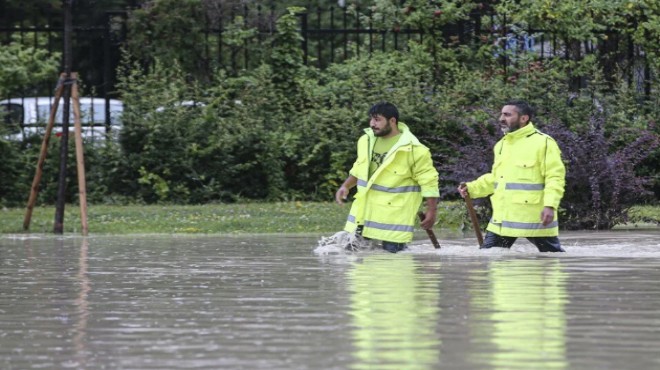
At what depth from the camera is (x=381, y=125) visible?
15.0 m

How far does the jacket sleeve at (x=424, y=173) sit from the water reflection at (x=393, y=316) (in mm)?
1102

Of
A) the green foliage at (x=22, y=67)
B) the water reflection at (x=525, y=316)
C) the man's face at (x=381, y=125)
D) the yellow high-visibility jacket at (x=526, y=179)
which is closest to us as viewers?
the water reflection at (x=525, y=316)

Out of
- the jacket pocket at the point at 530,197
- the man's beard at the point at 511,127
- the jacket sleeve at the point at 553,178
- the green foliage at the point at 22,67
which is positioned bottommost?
the jacket pocket at the point at 530,197

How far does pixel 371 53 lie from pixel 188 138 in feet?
12.3

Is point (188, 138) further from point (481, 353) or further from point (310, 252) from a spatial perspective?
point (481, 353)

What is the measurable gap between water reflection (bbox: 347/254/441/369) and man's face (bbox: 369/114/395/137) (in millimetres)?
1464

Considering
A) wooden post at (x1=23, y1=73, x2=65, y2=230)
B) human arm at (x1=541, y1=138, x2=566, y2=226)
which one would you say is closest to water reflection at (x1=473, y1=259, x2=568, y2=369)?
human arm at (x1=541, y1=138, x2=566, y2=226)

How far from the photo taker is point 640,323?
9258 mm

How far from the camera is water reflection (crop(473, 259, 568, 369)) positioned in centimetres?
784

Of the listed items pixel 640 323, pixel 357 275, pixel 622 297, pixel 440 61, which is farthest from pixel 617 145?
pixel 640 323

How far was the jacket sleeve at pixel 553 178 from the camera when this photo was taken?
14508 millimetres

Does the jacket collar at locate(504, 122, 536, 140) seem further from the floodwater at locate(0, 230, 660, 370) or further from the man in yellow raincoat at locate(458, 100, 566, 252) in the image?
the floodwater at locate(0, 230, 660, 370)

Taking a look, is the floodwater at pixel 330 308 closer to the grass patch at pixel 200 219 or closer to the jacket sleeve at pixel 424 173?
the jacket sleeve at pixel 424 173

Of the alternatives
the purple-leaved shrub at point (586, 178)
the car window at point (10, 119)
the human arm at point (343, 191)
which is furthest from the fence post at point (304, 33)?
the human arm at point (343, 191)
